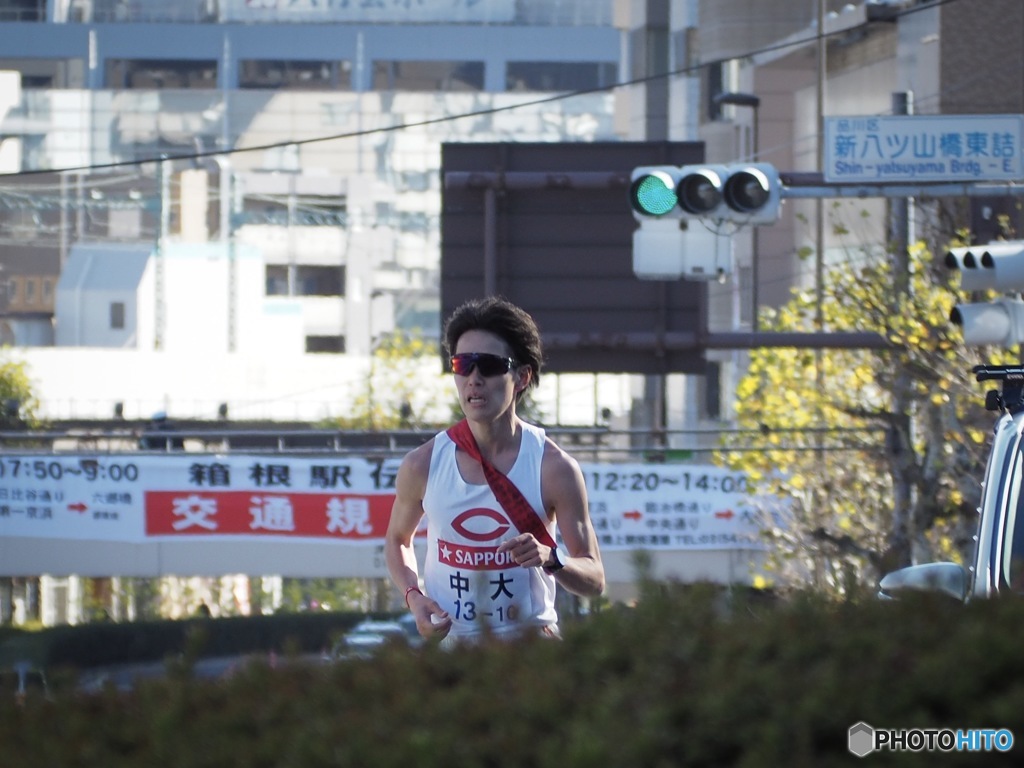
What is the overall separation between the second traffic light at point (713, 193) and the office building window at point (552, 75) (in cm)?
10007

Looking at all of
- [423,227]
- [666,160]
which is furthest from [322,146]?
[666,160]

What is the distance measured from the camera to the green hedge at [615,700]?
2.44 m

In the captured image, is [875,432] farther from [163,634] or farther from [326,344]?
[326,344]

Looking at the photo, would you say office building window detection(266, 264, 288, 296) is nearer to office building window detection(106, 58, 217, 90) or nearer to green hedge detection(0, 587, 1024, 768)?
office building window detection(106, 58, 217, 90)

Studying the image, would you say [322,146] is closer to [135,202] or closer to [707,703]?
[135,202]

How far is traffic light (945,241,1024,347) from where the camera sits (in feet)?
31.0

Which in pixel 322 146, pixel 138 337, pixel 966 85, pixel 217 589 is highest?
pixel 322 146

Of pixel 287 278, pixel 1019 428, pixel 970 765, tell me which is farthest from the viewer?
pixel 287 278

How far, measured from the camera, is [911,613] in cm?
289

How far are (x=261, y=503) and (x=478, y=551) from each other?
16194mm

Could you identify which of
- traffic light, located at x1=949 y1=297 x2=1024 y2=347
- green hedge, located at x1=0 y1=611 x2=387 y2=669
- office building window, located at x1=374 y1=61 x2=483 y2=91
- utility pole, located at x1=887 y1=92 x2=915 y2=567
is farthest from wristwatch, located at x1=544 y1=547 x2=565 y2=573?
office building window, located at x1=374 y1=61 x2=483 y2=91

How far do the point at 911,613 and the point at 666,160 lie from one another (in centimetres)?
1265

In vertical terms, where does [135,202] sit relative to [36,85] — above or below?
below

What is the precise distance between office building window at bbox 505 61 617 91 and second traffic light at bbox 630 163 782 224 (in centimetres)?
10007
